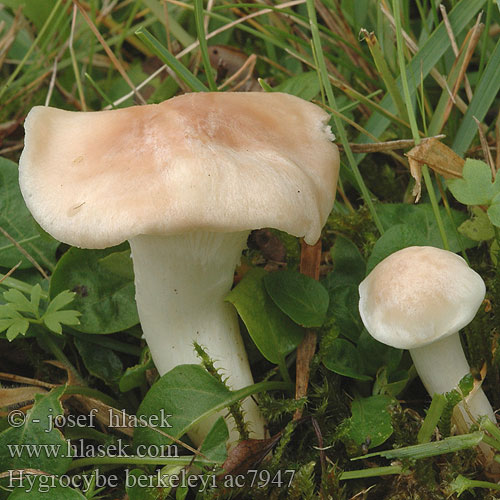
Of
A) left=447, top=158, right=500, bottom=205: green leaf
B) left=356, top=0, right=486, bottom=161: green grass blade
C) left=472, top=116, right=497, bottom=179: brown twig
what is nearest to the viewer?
left=447, top=158, right=500, bottom=205: green leaf

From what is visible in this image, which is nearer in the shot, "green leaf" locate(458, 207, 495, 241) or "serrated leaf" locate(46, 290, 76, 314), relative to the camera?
"serrated leaf" locate(46, 290, 76, 314)

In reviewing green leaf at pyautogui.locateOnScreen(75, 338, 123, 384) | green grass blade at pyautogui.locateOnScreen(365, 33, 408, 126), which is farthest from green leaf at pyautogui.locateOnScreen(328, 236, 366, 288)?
green leaf at pyautogui.locateOnScreen(75, 338, 123, 384)

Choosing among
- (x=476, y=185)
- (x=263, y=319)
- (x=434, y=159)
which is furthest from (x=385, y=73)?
(x=263, y=319)

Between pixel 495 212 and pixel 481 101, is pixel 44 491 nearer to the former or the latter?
pixel 495 212

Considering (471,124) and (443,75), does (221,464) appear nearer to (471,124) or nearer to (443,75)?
(471,124)

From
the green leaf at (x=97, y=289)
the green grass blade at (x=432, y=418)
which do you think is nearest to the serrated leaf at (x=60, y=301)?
→ the green leaf at (x=97, y=289)

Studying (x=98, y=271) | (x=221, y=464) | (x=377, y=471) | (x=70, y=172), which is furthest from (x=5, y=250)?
(x=377, y=471)

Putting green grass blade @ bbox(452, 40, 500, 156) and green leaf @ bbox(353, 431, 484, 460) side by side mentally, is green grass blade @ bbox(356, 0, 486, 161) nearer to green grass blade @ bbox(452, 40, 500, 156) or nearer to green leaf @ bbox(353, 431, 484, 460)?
green grass blade @ bbox(452, 40, 500, 156)
